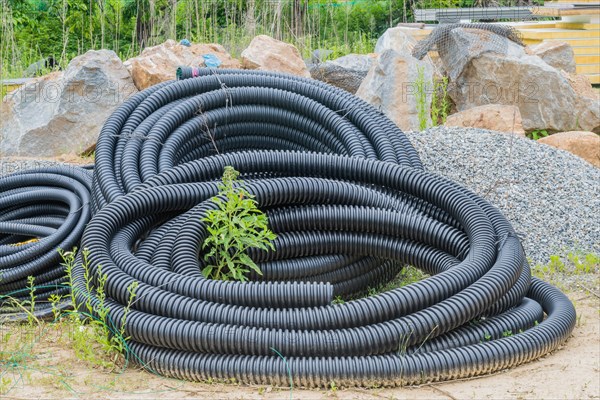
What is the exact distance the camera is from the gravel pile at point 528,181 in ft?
19.0

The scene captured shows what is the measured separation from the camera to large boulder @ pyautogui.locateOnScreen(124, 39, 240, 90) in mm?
8703

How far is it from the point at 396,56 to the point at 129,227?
5.45 metres

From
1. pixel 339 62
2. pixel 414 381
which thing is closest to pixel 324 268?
pixel 414 381

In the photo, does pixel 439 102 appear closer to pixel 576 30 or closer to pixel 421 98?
pixel 421 98

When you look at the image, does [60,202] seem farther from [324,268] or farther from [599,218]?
[599,218]

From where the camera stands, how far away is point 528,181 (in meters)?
6.23

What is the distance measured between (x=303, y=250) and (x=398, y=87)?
467 cm

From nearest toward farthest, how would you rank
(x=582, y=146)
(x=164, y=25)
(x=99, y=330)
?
(x=99, y=330)
(x=582, y=146)
(x=164, y=25)

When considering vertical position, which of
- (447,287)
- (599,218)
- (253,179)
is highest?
(253,179)

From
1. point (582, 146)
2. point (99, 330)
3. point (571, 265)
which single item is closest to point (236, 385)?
point (99, 330)

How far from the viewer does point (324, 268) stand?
461 centimetres

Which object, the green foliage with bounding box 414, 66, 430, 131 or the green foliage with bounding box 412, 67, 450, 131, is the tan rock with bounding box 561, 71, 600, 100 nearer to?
the green foliage with bounding box 412, 67, 450, 131

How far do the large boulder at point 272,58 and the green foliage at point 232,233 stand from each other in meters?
4.95

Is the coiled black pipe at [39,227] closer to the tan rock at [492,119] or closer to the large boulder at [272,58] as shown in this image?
the large boulder at [272,58]
